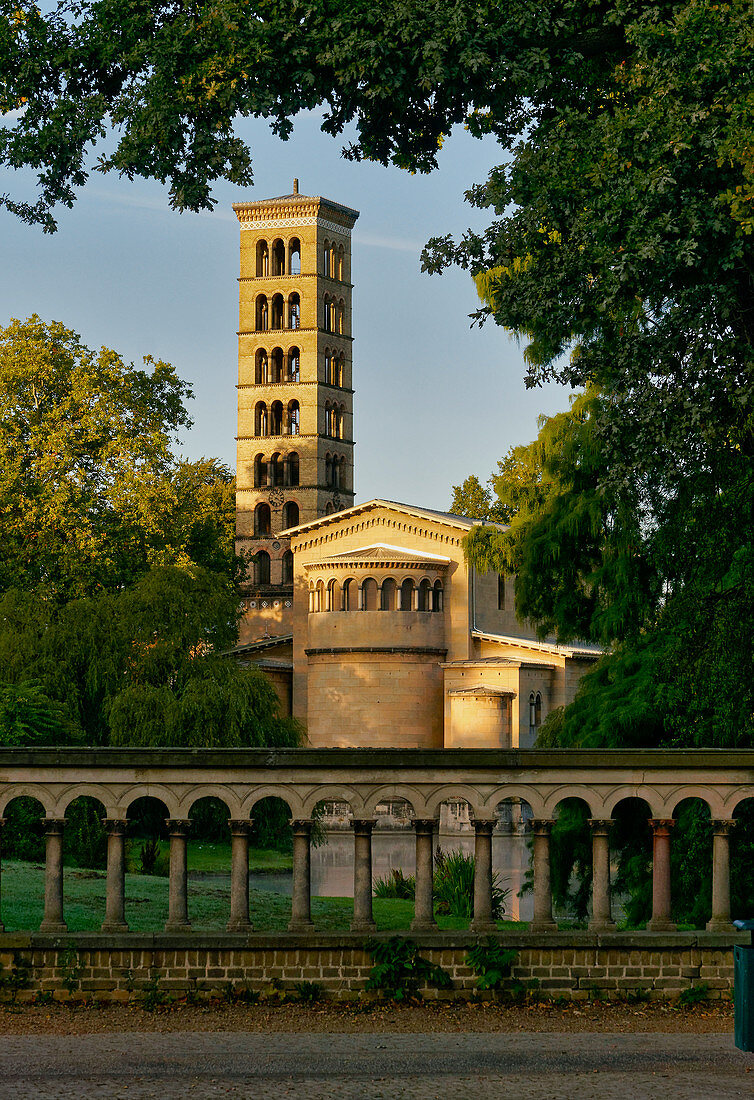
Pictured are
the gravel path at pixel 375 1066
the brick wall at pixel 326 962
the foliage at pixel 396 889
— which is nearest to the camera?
the gravel path at pixel 375 1066

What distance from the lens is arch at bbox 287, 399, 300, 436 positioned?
86375 millimetres

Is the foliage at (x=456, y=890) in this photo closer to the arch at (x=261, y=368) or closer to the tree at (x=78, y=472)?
the tree at (x=78, y=472)

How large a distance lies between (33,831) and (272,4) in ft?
48.3

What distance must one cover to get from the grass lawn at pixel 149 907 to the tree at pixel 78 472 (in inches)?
993

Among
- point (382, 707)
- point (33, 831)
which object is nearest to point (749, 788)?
point (33, 831)

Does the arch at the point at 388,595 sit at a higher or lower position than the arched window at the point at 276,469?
lower

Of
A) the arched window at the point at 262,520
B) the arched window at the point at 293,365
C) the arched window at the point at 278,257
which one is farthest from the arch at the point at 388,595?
the arched window at the point at 278,257

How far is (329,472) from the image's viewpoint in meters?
86.8

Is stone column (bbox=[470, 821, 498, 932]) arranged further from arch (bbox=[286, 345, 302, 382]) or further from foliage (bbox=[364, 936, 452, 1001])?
arch (bbox=[286, 345, 302, 382])

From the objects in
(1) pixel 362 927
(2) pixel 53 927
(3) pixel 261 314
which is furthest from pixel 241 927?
(3) pixel 261 314

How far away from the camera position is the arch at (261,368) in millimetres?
87000

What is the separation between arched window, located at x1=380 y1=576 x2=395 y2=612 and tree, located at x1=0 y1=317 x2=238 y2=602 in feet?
42.8

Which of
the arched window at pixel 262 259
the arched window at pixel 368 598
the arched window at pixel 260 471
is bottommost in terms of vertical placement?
the arched window at pixel 368 598

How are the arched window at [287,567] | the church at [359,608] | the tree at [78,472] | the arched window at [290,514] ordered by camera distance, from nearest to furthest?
the tree at [78,472], the church at [359,608], the arched window at [287,567], the arched window at [290,514]
